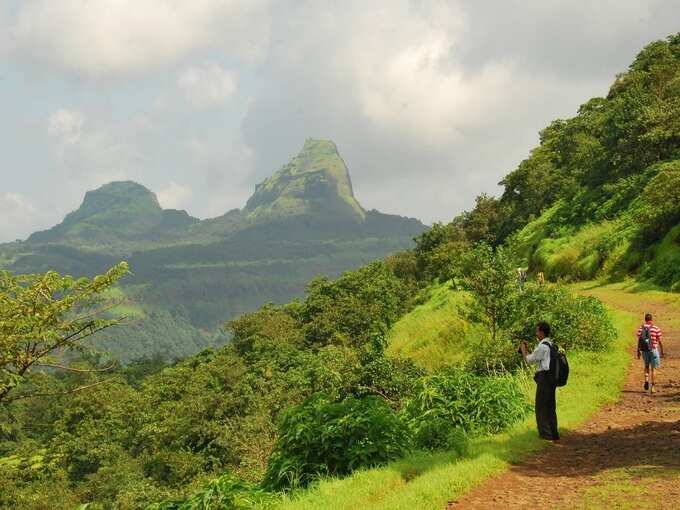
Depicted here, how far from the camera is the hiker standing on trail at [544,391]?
10430 mm

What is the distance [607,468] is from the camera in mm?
9117

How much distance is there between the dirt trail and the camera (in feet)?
26.0

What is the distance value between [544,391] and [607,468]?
1.62 meters

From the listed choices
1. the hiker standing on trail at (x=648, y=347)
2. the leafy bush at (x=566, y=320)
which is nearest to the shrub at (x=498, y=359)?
the leafy bush at (x=566, y=320)

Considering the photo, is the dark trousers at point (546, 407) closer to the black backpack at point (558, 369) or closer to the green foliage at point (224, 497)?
the black backpack at point (558, 369)

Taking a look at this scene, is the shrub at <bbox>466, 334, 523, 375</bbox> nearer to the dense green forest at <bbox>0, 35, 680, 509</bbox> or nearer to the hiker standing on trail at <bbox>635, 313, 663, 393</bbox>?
the dense green forest at <bbox>0, 35, 680, 509</bbox>

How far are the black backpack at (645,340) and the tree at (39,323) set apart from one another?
12.1m

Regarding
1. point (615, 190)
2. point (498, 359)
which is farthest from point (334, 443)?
point (615, 190)

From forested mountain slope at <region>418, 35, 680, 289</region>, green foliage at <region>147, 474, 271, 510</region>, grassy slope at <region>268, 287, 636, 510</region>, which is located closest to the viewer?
grassy slope at <region>268, 287, 636, 510</region>

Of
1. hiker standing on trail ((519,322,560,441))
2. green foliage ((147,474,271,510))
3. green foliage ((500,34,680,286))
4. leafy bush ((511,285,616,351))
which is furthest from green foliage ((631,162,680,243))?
green foliage ((147,474,271,510))

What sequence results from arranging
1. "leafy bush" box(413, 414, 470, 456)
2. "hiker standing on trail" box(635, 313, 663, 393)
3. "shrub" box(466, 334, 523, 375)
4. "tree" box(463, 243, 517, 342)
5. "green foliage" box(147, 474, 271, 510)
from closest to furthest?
"green foliage" box(147, 474, 271, 510) → "leafy bush" box(413, 414, 470, 456) → "hiker standing on trail" box(635, 313, 663, 393) → "shrub" box(466, 334, 523, 375) → "tree" box(463, 243, 517, 342)

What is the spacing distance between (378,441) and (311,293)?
50875 mm

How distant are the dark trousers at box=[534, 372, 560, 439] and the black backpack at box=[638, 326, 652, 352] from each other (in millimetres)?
4672

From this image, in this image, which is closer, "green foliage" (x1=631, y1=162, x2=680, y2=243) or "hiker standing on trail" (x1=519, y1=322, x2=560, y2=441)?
"hiker standing on trail" (x1=519, y1=322, x2=560, y2=441)
